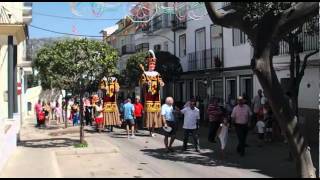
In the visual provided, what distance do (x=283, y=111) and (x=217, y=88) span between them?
20149 mm

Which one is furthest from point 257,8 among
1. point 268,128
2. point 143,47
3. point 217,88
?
point 143,47

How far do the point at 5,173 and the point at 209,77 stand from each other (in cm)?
2038

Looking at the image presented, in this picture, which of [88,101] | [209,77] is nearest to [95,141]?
[88,101]

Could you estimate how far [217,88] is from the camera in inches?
1247

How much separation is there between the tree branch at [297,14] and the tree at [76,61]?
26.9 ft

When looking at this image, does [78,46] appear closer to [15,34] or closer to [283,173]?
[15,34]

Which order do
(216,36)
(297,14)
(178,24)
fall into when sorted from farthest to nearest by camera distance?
(178,24), (216,36), (297,14)

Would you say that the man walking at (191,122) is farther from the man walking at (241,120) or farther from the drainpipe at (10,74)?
the drainpipe at (10,74)

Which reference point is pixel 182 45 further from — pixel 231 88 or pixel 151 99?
pixel 151 99

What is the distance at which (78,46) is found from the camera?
730 inches

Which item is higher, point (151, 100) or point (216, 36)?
point (216, 36)

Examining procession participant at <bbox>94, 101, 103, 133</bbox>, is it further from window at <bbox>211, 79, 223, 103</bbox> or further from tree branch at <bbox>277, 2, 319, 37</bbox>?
tree branch at <bbox>277, 2, 319, 37</bbox>

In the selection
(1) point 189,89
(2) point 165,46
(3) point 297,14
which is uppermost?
(2) point 165,46

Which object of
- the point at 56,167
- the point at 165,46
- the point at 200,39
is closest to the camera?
the point at 56,167
